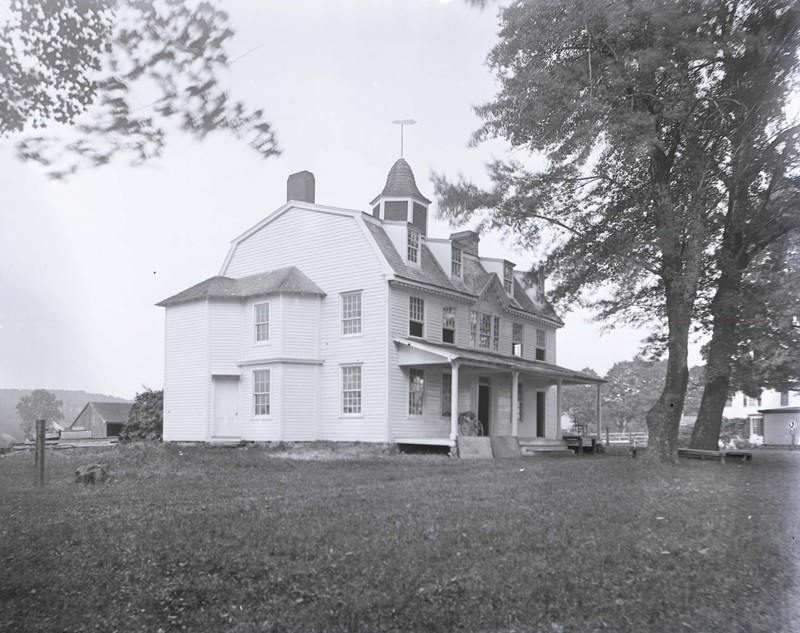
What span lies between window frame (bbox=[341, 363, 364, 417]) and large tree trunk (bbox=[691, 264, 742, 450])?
8214 millimetres

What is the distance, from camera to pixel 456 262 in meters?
21.5

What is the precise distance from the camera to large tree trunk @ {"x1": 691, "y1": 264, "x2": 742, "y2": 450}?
444 inches

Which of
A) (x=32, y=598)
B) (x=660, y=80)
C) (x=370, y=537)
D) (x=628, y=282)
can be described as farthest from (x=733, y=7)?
(x=628, y=282)

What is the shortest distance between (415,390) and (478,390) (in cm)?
355

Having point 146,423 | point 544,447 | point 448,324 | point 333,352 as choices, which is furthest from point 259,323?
point 544,447

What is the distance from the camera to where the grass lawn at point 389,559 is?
3.46m

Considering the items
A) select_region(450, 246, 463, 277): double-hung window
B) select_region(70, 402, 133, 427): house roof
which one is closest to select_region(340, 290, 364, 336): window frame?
select_region(450, 246, 463, 277): double-hung window

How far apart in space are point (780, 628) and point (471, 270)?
758 inches

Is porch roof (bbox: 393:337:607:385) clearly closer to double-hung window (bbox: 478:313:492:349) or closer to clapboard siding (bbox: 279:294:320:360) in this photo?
double-hung window (bbox: 478:313:492:349)

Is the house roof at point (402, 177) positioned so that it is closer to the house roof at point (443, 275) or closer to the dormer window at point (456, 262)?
the house roof at point (443, 275)

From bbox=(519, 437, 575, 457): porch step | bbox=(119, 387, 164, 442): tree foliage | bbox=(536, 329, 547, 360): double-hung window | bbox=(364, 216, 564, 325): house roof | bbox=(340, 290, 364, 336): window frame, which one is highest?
bbox=(364, 216, 564, 325): house roof

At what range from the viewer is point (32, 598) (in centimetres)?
320

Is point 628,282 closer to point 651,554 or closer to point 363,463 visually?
point 651,554

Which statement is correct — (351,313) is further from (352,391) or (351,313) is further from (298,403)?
(298,403)
